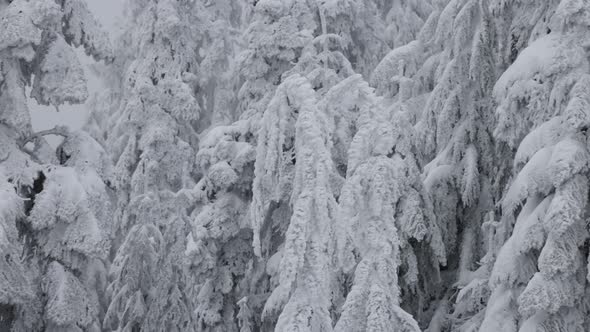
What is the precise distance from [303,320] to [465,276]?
6.76 metres

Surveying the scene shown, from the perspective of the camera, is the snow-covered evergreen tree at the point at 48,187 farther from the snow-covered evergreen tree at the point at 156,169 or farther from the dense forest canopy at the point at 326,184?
the snow-covered evergreen tree at the point at 156,169

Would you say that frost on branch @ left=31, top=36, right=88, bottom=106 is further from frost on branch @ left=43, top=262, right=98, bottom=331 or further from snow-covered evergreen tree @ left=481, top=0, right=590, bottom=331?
snow-covered evergreen tree @ left=481, top=0, right=590, bottom=331

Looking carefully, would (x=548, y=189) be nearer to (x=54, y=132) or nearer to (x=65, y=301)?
(x=65, y=301)

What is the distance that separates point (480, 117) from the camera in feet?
43.0

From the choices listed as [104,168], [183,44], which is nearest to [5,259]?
[104,168]

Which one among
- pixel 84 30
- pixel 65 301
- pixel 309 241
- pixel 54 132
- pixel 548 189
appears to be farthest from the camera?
pixel 84 30

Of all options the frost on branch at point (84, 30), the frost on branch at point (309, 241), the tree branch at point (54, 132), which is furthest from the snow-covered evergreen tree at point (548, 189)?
the tree branch at point (54, 132)

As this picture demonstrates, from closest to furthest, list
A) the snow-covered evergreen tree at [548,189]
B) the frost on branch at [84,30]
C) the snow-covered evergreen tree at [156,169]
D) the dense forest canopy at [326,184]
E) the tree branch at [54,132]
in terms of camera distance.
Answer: the dense forest canopy at [326,184] → the snow-covered evergreen tree at [548,189] → the tree branch at [54,132] → the frost on branch at [84,30] → the snow-covered evergreen tree at [156,169]

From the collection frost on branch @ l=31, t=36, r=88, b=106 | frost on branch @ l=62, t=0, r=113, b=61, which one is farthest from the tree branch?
frost on branch @ l=62, t=0, r=113, b=61

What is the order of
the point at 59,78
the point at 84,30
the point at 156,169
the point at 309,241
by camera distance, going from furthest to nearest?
the point at 156,169 < the point at 84,30 < the point at 59,78 < the point at 309,241

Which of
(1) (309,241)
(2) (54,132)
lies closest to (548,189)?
(1) (309,241)

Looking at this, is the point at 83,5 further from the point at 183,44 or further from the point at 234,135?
the point at 183,44

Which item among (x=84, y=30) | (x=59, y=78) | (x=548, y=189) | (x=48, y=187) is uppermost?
(x=84, y=30)

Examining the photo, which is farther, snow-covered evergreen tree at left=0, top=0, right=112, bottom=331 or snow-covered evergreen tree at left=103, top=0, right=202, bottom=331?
snow-covered evergreen tree at left=103, top=0, right=202, bottom=331
